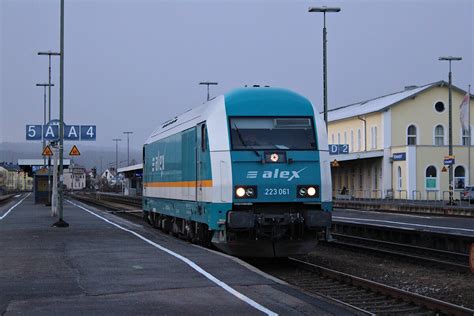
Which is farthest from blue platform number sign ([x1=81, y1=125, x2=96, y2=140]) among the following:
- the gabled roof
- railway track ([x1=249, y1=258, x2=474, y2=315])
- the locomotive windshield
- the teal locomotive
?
the gabled roof

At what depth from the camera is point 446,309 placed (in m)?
9.45

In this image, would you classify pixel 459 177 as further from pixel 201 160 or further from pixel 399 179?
pixel 201 160

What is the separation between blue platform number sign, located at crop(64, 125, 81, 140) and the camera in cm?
3081

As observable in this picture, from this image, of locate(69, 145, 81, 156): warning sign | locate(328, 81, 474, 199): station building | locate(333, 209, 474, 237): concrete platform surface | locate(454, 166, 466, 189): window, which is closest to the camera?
locate(333, 209, 474, 237): concrete platform surface

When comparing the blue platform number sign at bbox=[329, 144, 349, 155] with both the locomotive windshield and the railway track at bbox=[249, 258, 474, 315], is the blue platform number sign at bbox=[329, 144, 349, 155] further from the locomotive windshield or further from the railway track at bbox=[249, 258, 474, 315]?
the locomotive windshield

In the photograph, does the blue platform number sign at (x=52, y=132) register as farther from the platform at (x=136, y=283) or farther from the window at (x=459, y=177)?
the window at (x=459, y=177)

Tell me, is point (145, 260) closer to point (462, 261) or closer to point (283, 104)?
point (283, 104)

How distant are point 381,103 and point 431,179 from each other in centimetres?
983

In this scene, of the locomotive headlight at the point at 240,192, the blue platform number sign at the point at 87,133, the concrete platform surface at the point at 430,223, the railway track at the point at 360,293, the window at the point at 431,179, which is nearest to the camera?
the railway track at the point at 360,293

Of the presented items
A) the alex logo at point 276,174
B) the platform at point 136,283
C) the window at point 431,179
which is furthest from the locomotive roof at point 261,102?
the window at point 431,179

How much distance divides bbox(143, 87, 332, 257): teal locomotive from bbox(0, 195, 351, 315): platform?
0.87 meters

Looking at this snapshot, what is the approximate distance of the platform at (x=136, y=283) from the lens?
9.02 meters

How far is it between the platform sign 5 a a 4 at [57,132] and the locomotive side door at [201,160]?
16.4 meters

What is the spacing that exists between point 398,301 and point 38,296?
537 cm
